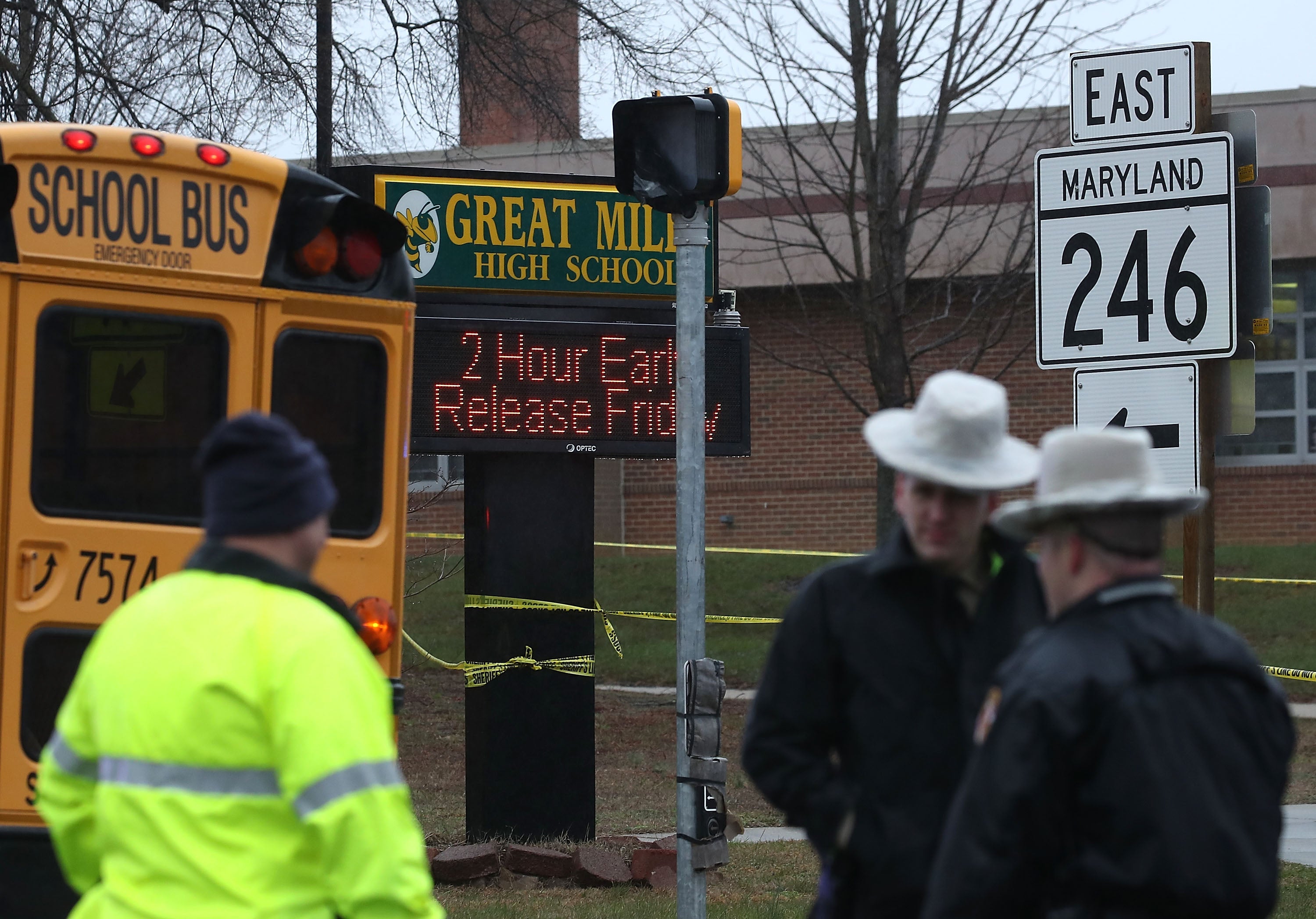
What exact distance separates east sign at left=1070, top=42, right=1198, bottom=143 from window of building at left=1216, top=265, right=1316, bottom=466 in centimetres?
1780

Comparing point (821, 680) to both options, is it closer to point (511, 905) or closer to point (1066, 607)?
point (1066, 607)

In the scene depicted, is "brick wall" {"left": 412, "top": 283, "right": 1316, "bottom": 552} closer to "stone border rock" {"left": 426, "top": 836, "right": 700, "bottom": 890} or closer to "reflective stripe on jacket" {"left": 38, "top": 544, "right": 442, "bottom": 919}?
"stone border rock" {"left": 426, "top": 836, "right": 700, "bottom": 890}

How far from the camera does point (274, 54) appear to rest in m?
12.6

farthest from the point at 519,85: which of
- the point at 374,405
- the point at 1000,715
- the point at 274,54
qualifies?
the point at 1000,715

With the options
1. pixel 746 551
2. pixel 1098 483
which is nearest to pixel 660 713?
pixel 746 551

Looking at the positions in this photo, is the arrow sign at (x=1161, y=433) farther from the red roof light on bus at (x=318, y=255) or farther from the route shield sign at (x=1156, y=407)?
the red roof light on bus at (x=318, y=255)

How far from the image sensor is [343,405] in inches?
237

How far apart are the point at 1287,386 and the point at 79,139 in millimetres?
20924

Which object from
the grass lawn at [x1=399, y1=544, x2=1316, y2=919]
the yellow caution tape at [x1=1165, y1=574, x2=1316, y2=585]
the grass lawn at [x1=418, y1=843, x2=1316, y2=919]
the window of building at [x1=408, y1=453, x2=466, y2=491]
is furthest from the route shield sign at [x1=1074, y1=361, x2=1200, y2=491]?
the window of building at [x1=408, y1=453, x2=466, y2=491]

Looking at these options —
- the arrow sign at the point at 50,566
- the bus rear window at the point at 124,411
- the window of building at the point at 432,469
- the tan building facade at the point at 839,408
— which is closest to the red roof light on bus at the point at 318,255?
the bus rear window at the point at 124,411

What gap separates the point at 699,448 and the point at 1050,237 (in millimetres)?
1555

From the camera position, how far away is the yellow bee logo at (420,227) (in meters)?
8.64

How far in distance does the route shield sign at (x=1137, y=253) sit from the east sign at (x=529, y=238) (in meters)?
2.98

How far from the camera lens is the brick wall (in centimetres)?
2252
